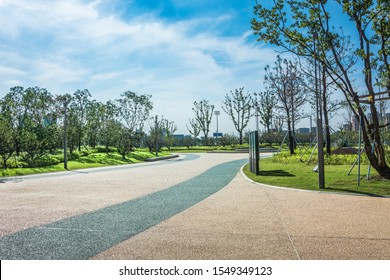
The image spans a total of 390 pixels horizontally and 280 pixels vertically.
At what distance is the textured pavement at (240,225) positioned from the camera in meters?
4.21

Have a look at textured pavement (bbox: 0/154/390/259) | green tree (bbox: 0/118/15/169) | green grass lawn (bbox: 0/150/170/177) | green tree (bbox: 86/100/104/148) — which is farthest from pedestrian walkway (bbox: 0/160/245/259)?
green tree (bbox: 86/100/104/148)

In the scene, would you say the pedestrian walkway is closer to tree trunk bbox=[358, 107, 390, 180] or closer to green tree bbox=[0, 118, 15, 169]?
tree trunk bbox=[358, 107, 390, 180]

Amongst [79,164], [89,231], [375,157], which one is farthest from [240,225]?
[79,164]

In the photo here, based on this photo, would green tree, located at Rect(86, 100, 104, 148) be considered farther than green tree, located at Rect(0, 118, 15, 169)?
Yes

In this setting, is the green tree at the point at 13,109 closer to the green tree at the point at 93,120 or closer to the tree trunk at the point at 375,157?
the green tree at the point at 93,120

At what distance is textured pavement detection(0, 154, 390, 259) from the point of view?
421cm

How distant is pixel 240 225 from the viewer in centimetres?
562

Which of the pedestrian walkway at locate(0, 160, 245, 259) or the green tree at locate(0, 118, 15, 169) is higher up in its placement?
the green tree at locate(0, 118, 15, 169)

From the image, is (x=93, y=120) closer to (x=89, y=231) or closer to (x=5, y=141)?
(x=5, y=141)

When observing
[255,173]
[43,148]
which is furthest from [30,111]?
[255,173]

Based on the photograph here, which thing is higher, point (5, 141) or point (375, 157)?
point (5, 141)

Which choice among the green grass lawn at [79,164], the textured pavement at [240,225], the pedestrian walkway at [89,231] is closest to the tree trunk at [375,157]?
the textured pavement at [240,225]

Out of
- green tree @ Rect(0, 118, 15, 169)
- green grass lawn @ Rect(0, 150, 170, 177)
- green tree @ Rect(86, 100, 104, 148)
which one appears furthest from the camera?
green tree @ Rect(86, 100, 104, 148)
